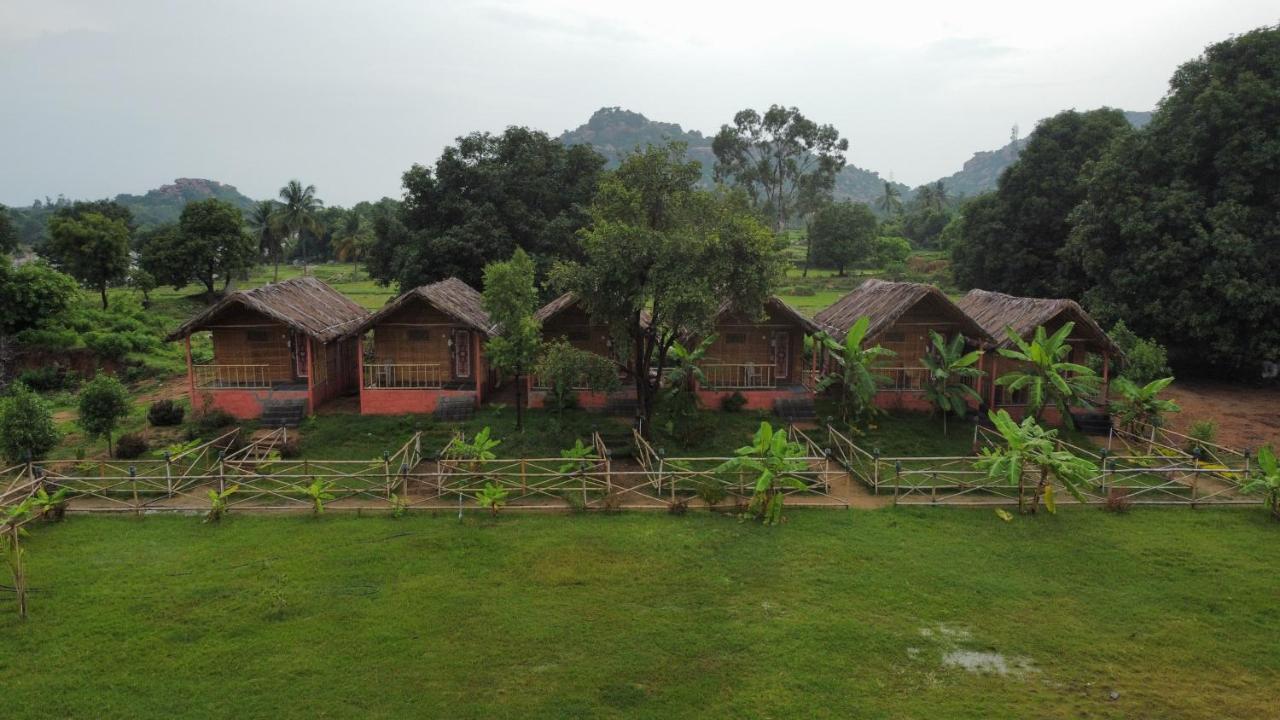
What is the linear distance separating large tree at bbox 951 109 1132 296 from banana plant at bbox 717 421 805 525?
24.2 metres

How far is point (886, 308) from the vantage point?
23.2 m

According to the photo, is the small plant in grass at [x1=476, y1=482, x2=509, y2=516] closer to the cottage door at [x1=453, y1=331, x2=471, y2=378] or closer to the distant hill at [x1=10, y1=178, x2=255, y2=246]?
the cottage door at [x1=453, y1=331, x2=471, y2=378]

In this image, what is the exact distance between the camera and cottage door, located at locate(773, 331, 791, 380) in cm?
2436

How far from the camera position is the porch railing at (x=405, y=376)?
23172 mm

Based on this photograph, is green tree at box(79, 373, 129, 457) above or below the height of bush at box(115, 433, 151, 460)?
above

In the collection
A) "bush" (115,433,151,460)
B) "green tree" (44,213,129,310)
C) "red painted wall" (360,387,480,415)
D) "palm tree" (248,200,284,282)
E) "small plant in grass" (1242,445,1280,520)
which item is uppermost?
"palm tree" (248,200,284,282)

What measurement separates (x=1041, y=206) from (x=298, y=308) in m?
33.0

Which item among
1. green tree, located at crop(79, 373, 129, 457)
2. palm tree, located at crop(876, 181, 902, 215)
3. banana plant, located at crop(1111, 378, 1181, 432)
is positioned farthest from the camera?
palm tree, located at crop(876, 181, 902, 215)

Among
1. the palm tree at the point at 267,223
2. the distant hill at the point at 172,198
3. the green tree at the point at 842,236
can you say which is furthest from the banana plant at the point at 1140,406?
the distant hill at the point at 172,198

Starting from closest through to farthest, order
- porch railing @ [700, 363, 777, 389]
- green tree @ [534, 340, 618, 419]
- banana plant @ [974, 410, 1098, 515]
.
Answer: banana plant @ [974, 410, 1098, 515], green tree @ [534, 340, 618, 419], porch railing @ [700, 363, 777, 389]

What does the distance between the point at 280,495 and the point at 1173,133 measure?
31.4 meters

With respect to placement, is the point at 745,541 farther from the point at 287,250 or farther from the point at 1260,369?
the point at 287,250

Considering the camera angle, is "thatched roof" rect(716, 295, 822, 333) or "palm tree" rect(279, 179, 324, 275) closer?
"thatched roof" rect(716, 295, 822, 333)

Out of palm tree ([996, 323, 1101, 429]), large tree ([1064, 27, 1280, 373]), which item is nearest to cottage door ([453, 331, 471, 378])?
palm tree ([996, 323, 1101, 429])
